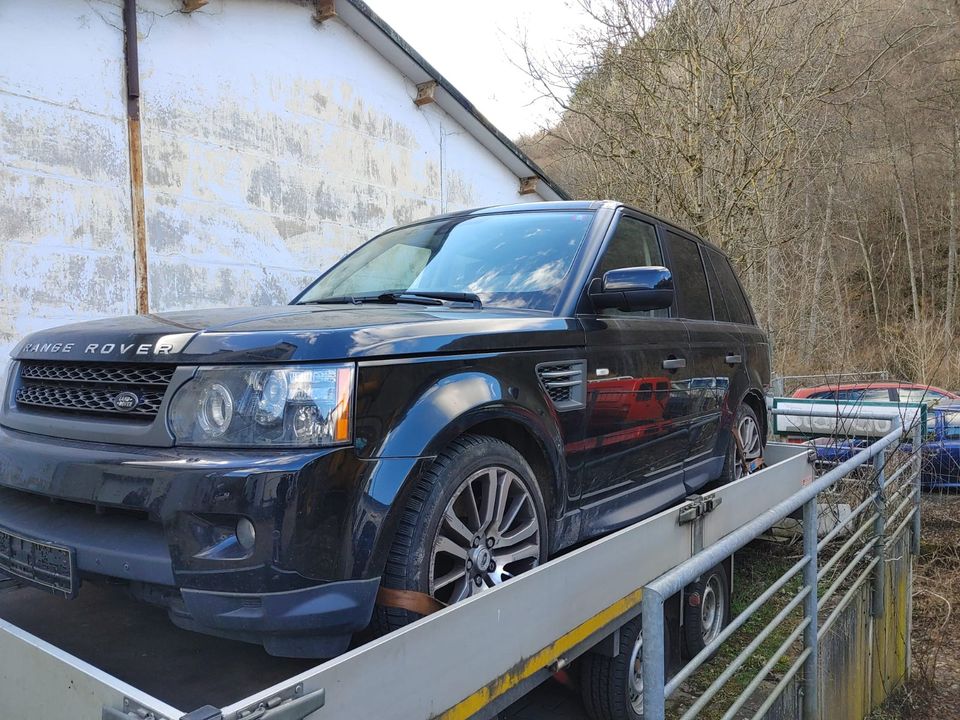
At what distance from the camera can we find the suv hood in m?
1.90

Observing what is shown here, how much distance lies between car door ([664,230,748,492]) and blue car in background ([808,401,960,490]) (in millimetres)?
2078

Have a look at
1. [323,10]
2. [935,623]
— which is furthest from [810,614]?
[323,10]

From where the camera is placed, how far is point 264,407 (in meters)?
1.84

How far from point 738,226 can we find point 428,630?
12.0 m

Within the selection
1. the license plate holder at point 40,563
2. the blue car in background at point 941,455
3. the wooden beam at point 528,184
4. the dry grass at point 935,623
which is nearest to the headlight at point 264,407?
the license plate holder at point 40,563

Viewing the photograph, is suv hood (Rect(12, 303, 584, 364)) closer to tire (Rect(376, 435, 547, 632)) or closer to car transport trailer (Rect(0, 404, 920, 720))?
tire (Rect(376, 435, 547, 632))

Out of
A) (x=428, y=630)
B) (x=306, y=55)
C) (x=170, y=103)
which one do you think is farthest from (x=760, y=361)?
(x=306, y=55)

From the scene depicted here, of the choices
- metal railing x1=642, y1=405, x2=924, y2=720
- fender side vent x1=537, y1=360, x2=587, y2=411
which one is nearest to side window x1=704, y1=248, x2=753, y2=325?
metal railing x1=642, y1=405, x2=924, y2=720

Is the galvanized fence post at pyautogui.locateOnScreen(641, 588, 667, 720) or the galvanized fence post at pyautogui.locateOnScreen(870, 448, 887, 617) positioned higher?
the galvanized fence post at pyautogui.locateOnScreen(641, 588, 667, 720)

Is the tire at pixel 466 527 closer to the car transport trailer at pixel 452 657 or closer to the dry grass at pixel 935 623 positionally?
the car transport trailer at pixel 452 657

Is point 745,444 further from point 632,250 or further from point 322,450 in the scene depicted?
point 322,450

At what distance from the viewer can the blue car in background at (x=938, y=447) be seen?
19.9 feet

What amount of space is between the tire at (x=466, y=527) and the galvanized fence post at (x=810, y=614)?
1407 millimetres

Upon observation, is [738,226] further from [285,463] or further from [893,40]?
[285,463]
